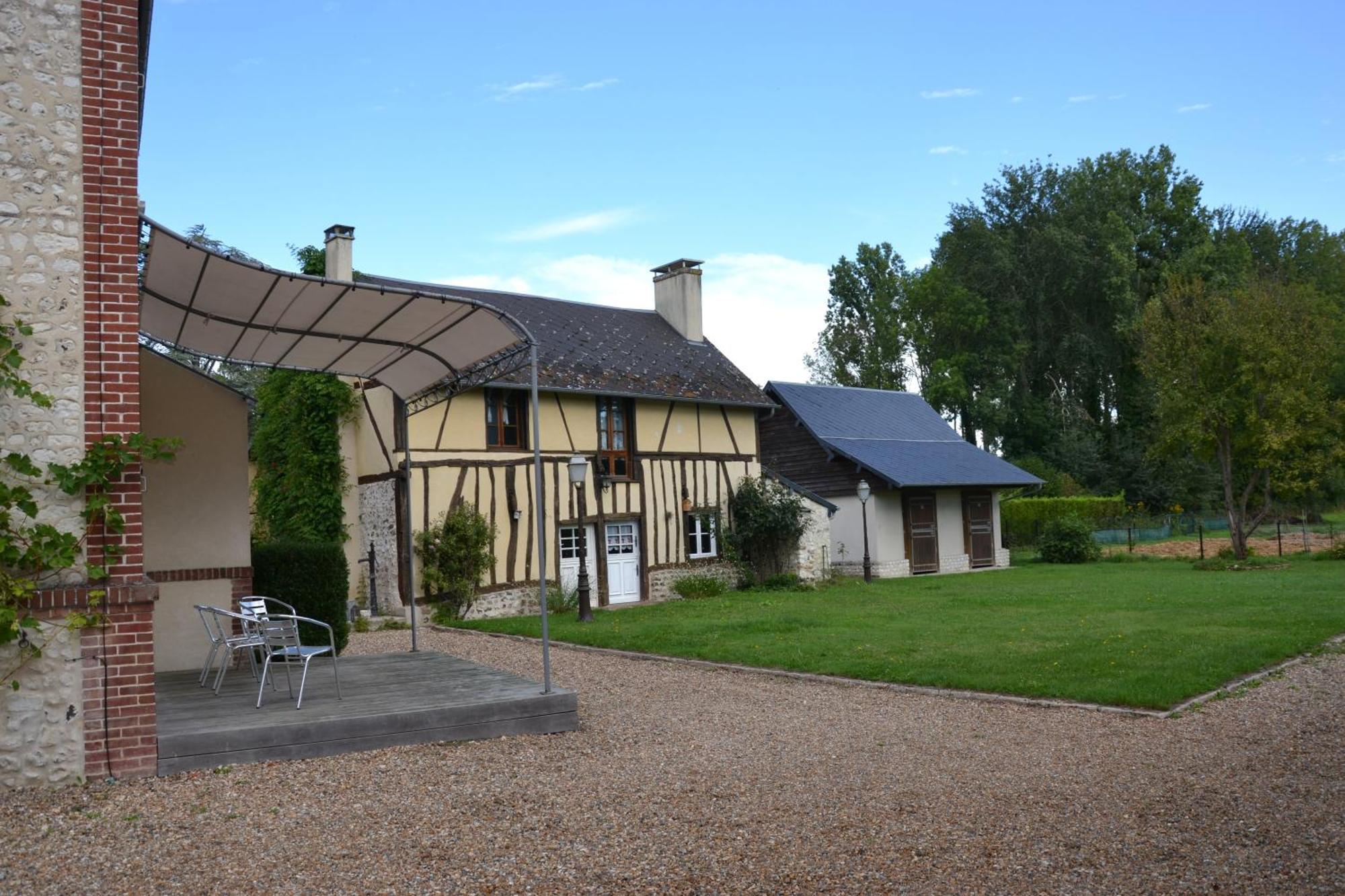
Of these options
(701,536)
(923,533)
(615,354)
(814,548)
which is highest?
(615,354)

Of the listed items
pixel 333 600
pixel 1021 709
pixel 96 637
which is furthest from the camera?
pixel 333 600

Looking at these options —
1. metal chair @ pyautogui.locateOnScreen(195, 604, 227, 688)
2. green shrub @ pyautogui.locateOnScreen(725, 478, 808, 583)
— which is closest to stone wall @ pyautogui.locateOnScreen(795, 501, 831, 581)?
green shrub @ pyautogui.locateOnScreen(725, 478, 808, 583)

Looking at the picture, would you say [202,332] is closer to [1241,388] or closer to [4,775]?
[4,775]

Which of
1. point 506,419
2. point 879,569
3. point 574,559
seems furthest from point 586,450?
point 879,569

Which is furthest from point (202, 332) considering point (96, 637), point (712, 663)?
point (712, 663)

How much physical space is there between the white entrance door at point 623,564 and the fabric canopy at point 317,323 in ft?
28.8

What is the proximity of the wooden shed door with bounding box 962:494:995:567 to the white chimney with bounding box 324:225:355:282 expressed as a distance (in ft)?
48.5

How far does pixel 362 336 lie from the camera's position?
28.6ft

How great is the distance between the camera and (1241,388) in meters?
22.2

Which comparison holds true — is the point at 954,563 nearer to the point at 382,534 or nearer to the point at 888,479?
the point at 888,479

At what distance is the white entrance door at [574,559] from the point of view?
58.7 feet

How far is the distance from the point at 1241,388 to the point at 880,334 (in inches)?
773

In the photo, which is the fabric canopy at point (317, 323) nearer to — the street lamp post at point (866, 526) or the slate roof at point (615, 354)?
the slate roof at point (615, 354)

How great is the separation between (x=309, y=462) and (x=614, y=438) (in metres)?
5.16
